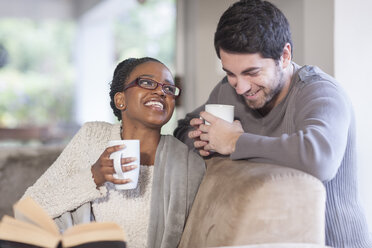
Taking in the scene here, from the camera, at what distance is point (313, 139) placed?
1225mm

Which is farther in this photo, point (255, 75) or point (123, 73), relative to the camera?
point (123, 73)

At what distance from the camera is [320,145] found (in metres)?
1.23

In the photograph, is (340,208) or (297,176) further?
(340,208)

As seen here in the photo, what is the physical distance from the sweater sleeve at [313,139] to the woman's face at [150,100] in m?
0.35

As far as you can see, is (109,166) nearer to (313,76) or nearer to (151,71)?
(151,71)

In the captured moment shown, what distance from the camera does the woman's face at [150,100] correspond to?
164 centimetres

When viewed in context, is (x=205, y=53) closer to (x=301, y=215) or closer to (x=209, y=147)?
(x=209, y=147)

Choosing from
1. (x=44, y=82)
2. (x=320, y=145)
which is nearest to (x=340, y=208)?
(x=320, y=145)

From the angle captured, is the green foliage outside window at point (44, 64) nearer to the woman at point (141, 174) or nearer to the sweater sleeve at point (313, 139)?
the woman at point (141, 174)

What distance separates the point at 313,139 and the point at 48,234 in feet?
2.45

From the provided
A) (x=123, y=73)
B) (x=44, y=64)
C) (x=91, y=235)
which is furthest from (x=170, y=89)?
(x=44, y=64)

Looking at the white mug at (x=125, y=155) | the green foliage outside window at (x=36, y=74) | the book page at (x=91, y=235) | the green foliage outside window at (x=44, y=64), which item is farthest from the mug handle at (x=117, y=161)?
the green foliage outside window at (x=36, y=74)

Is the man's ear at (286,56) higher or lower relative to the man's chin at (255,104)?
higher

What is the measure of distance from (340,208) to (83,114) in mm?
7355
